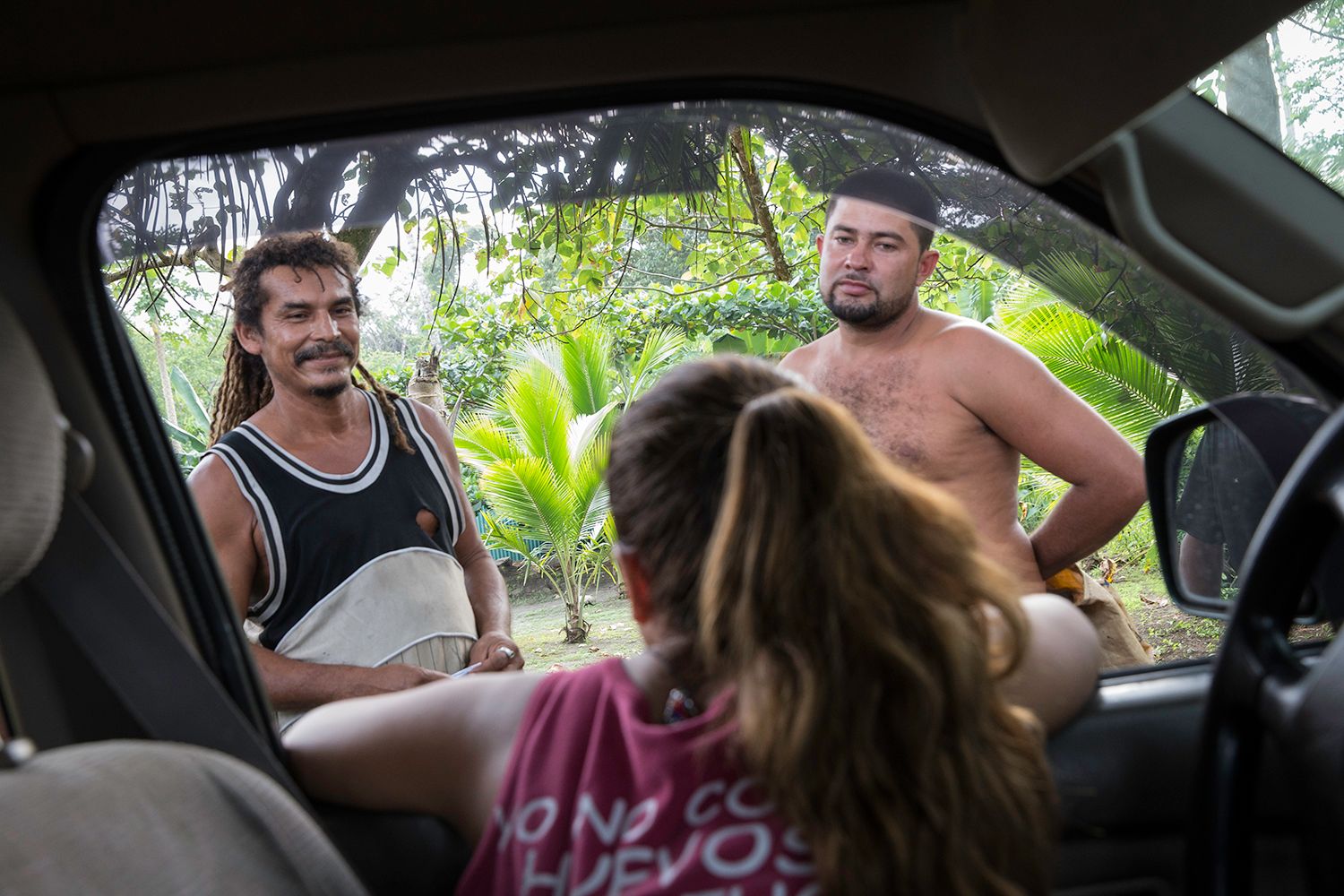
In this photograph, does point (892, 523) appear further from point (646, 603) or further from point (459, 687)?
point (459, 687)

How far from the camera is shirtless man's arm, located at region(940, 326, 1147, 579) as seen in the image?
2.84 m

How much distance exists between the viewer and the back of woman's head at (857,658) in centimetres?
110

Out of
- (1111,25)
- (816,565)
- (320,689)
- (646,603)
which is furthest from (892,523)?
(320,689)

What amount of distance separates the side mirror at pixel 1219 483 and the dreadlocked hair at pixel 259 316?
1.58 m

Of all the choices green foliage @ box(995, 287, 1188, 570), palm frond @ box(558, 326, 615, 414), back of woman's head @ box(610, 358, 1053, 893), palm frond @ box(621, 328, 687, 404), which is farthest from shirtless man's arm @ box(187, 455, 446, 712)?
palm frond @ box(621, 328, 687, 404)

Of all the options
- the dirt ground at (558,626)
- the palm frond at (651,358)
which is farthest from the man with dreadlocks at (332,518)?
the palm frond at (651,358)

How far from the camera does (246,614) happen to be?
2.73 meters

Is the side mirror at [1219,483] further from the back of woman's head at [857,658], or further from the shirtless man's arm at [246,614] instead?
the shirtless man's arm at [246,614]

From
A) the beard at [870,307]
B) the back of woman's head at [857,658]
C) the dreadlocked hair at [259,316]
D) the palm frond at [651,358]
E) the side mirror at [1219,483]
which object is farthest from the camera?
the palm frond at [651,358]

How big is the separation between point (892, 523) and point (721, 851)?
0.36 meters

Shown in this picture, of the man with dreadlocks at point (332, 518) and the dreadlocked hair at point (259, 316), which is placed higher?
the dreadlocked hair at point (259, 316)

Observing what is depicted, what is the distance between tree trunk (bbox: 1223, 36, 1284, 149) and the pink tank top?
1080 millimetres

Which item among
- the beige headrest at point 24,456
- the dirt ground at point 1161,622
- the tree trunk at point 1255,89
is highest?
the tree trunk at point 1255,89

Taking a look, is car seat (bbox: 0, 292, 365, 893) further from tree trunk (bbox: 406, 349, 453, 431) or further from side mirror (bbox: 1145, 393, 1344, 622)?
tree trunk (bbox: 406, 349, 453, 431)
